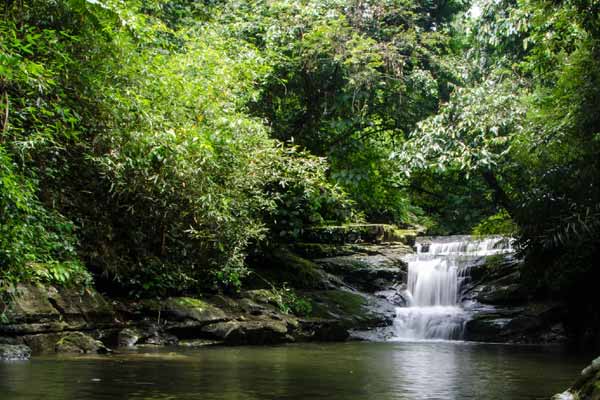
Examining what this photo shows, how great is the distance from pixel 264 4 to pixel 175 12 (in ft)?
7.55

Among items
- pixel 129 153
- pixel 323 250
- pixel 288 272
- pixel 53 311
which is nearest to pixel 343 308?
Answer: pixel 288 272

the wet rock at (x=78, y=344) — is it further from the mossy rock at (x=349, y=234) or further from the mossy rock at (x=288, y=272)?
the mossy rock at (x=349, y=234)

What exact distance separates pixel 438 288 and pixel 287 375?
9.91m

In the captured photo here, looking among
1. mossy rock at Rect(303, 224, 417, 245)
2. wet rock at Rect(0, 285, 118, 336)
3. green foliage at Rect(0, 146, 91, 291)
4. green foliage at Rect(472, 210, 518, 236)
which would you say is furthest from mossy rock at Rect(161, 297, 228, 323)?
mossy rock at Rect(303, 224, 417, 245)

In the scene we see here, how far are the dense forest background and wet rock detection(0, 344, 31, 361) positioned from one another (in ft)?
2.93

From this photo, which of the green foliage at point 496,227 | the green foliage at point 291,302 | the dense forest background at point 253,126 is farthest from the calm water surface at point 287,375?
the green foliage at point 496,227

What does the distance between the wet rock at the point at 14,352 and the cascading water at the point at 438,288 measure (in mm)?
Result: 8633

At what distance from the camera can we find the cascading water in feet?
49.2

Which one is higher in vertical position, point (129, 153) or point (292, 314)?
point (129, 153)

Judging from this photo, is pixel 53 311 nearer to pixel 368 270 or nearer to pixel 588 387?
pixel 588 387

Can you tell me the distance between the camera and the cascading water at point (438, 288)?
49.2 ft

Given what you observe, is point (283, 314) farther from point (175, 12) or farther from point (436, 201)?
point (436, 201)

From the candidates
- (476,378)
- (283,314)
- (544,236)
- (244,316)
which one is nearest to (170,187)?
(244,316)

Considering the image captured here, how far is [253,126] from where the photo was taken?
12633 mm
